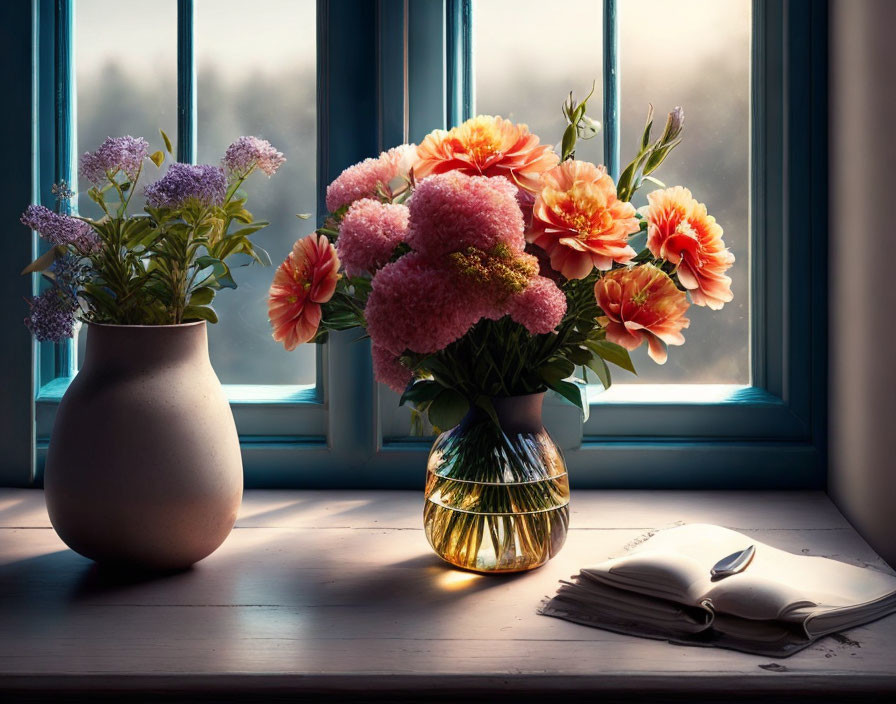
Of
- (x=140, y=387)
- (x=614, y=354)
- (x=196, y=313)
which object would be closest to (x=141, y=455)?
(x=140, y=387)

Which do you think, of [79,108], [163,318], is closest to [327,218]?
[163,318]

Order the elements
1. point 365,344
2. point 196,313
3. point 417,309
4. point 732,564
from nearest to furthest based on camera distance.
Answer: point 417,309, point 732,564, point 196,313, point 365,344

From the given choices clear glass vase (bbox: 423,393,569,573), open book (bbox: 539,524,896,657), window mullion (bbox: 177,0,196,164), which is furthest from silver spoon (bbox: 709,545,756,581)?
window mullion (bbox: 177,0,196,164)

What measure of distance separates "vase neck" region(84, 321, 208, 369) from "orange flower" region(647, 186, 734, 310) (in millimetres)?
514

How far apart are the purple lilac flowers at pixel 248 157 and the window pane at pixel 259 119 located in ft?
1.24

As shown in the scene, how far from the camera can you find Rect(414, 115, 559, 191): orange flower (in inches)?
39.8

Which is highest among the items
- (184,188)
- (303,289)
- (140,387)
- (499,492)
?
(184,188)

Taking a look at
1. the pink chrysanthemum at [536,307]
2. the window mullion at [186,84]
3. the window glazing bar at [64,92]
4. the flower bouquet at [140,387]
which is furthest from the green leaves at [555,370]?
the window glazing bar at [64,92]

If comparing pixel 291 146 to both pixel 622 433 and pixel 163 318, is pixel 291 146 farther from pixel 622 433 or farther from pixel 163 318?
pixel 622 433

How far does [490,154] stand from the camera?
39.9 inches

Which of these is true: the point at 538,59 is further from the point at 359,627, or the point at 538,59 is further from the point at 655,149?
the point at 359,627

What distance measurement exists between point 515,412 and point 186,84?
0.75 m

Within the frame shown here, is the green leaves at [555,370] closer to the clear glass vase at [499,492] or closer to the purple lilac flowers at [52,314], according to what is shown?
the clear glass vase at [499,492]

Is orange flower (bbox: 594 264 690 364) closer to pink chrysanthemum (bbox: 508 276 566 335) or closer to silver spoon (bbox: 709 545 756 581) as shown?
pink chrysanthemum (bbox: 508 276 566 335)
